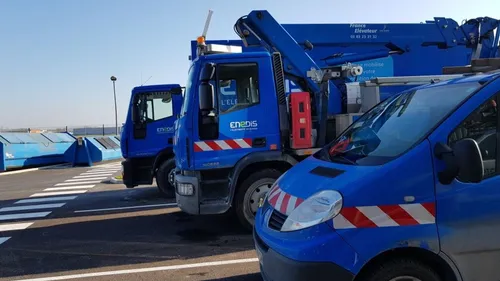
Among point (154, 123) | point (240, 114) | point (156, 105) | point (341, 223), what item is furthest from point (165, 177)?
point (341, 223)

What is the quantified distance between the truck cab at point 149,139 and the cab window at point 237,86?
4108 mm

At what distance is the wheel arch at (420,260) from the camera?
295 centimetres

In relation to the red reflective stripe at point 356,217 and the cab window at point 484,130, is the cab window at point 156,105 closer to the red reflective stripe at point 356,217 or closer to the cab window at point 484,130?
the red reflective stripe at point 356,217

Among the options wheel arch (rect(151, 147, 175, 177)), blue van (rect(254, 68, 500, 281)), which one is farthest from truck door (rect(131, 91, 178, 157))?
blue van (rect(254, 68, 500, 281))

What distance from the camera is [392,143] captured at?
3.31 metres

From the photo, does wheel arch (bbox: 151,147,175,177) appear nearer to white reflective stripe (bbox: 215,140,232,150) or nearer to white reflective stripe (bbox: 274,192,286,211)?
white reflective stripe (bbox: 215,140,232,150)

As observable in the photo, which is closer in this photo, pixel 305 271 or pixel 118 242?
pixel 305 271

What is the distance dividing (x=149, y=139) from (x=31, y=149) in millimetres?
13023

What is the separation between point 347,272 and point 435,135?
3.94 ft

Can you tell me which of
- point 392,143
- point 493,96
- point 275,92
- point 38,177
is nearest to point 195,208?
point 275,92

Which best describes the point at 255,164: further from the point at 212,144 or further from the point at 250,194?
the point at 212,144

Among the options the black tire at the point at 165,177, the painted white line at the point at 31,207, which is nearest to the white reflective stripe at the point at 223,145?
the black tire at the point at 165,177

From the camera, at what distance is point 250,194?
6.45 metres

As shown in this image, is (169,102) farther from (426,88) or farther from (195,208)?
(426,88)
